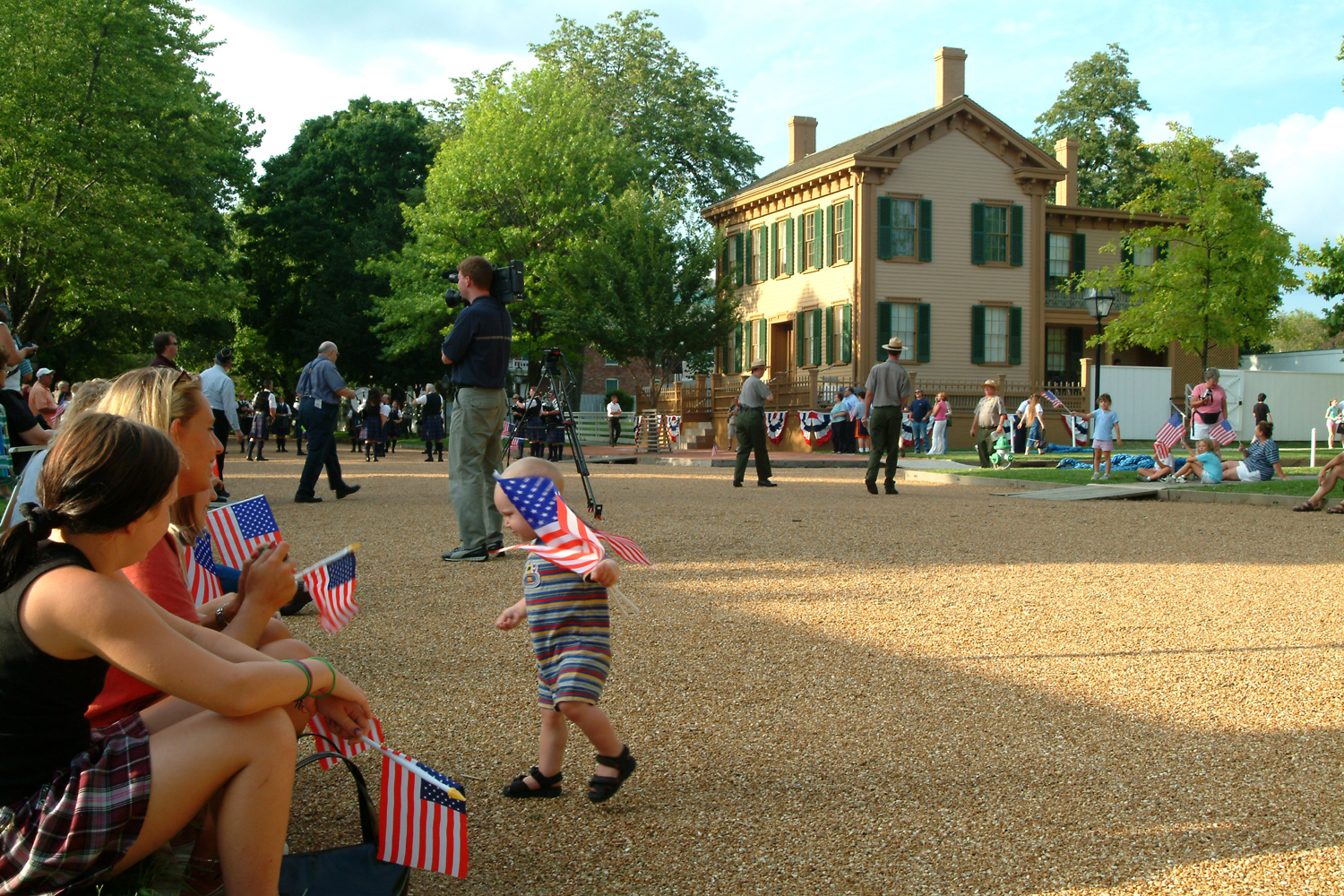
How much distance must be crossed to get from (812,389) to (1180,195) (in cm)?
1196

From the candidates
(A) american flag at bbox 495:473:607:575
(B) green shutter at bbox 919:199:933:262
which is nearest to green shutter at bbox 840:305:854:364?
(B) green shutter at bbox 919:199:933:262

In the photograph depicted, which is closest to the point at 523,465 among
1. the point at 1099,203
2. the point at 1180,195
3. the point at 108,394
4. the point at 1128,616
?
the point at 108,394

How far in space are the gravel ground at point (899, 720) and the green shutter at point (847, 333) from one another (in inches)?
981

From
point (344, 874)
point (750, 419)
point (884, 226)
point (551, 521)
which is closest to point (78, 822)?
point (344, 874)

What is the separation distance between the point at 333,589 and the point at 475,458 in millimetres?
4692

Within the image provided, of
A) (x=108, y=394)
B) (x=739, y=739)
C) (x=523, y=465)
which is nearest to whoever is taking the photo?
(x=108, y=394)

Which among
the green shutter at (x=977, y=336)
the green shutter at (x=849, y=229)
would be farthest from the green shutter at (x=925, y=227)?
the green shutter at (x=977, y=336)

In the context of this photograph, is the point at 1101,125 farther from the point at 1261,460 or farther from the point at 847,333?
the point at 1261,460

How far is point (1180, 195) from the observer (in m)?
31.8

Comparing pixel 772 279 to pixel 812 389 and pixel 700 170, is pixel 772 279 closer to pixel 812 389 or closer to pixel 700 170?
pixel 812 389

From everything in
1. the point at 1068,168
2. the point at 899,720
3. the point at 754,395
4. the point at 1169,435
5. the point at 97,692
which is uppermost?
the point at 1068,168

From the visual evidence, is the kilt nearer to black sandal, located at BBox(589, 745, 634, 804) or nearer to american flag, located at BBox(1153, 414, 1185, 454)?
american flag, located at BBox(1153, 414, 1185, 454)

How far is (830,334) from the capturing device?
34.7 metres

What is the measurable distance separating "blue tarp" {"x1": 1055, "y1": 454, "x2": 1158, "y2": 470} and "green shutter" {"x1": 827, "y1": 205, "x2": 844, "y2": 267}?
1388 cm
